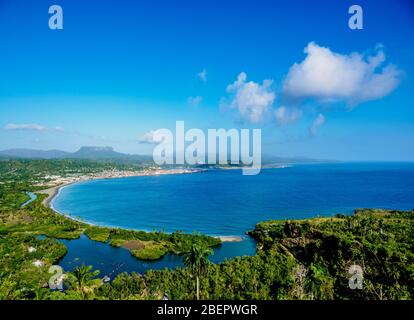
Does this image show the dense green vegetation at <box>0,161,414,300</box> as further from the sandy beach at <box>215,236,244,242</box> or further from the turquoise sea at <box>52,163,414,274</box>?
the turquoise sea at <box>52,163,414,274</box>

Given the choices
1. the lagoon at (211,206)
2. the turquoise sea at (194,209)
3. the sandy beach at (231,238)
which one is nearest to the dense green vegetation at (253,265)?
the sandy beach at (231,238)

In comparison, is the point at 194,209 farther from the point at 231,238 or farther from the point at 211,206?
the point at 231,238

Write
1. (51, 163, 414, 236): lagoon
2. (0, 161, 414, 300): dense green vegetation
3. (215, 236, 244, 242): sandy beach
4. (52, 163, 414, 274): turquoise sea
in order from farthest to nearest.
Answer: (51, 163, 414, 236): lagoon, (215, 236, 244, 242): sandy beach, (52, 163, 414, 274): turquoise sea, (0, 161, 414, 300): dense green vegetation

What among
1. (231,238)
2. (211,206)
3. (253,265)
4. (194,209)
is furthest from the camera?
(211,206)

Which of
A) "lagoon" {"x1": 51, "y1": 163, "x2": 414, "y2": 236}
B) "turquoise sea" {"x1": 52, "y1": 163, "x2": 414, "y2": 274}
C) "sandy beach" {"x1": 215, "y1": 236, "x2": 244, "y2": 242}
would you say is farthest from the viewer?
"lagoon" {"x1": 51, "y1": 163, "x2": 414, "y2": 236}

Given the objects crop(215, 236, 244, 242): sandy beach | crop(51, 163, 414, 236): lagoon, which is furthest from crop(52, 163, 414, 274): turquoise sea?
crop(215, 236, 244, 242): sandy beach

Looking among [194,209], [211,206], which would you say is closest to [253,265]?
[194,209]

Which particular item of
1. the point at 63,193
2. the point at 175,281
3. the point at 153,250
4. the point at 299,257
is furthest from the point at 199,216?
the point at 63,193

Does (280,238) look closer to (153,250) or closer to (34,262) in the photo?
(153,250)

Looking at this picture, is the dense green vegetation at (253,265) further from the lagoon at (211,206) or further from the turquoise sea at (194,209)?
the lagoon at (211,206)
